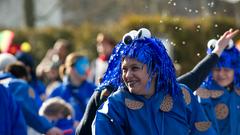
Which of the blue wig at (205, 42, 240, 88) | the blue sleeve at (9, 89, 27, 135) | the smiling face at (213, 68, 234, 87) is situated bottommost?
the blue sleeve at (9, 89, 27, 135)

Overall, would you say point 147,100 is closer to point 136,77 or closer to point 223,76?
point 136,77

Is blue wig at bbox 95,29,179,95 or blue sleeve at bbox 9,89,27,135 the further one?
blue sleeve at bbox 9,89,27,135

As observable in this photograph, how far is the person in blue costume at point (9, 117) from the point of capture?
25.5 ft

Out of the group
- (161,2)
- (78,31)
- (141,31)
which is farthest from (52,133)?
(161,2)

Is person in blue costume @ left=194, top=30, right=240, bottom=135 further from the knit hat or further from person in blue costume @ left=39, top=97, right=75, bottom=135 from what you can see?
person in blue costume @ left=39, top=97, right=75, bottom=135

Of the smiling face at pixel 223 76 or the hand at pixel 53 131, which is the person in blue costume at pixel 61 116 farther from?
the smiling face at pixel 223 76

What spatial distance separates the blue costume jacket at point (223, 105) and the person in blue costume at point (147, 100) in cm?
167

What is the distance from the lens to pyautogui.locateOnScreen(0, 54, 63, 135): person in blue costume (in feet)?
27.3

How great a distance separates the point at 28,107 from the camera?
8.80 meters

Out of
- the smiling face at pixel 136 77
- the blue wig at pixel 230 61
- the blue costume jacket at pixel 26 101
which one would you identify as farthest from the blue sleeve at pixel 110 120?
the blue costume jacket at pixel 26 101

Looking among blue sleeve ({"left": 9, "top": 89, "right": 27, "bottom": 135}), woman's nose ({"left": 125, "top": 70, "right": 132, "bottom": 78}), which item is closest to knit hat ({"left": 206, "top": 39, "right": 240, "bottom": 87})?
blue sleeve ({"left": 9, "top": 89, "right": 27, "bottom": 135})

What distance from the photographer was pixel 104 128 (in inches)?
229

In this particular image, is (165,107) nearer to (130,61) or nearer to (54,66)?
(130,61)

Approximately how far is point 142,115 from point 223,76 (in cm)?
231
